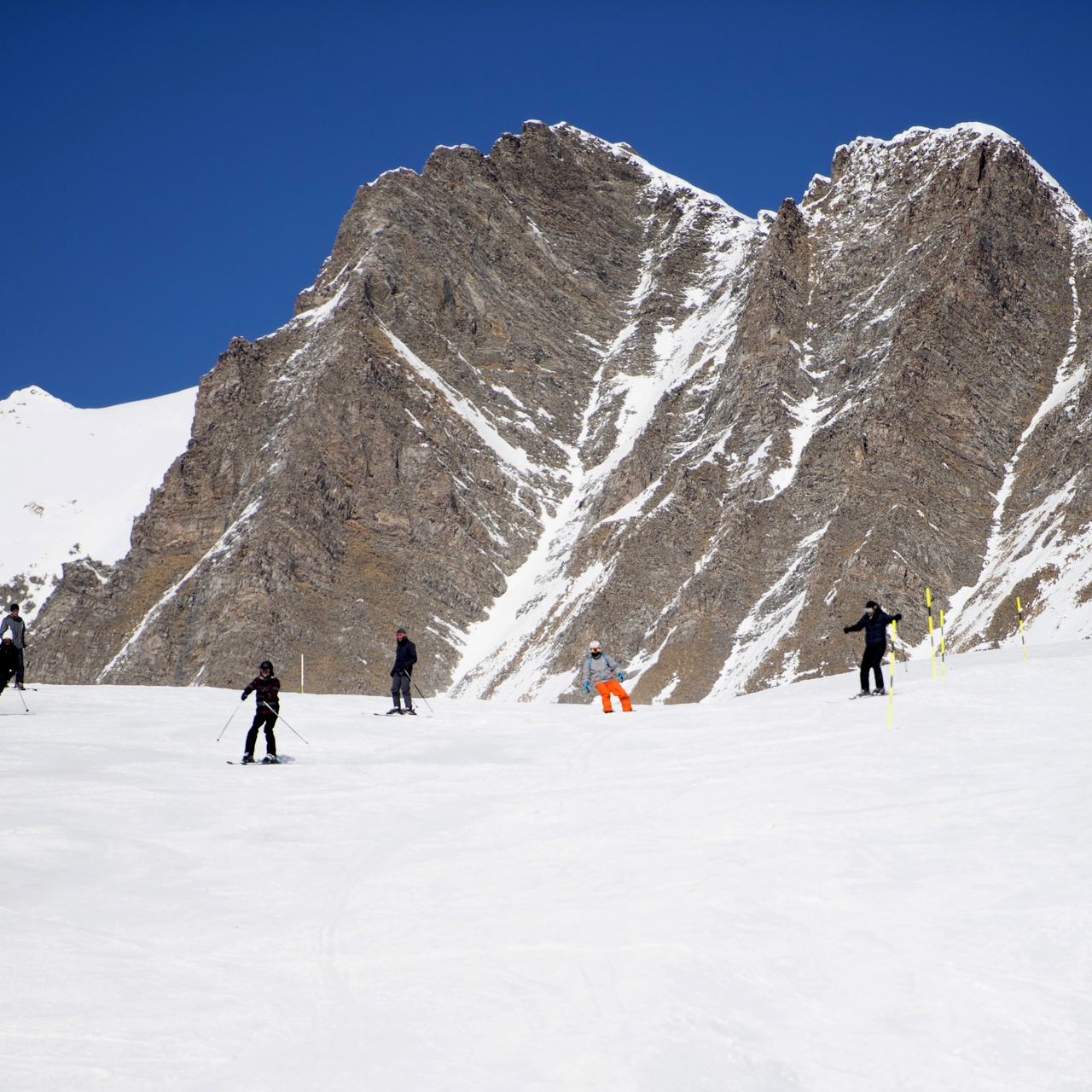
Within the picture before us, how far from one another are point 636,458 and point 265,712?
79979mm

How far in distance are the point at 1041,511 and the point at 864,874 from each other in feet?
207

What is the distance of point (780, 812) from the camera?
14.0 m

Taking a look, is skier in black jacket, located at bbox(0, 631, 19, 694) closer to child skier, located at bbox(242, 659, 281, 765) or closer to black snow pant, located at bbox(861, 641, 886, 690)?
child skier, located at bbox(242, 659, 281, 765)

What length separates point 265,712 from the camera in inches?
749

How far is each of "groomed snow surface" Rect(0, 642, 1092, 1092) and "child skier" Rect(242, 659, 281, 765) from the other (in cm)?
40

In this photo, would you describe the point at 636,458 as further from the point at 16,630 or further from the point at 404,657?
the point at 16,630

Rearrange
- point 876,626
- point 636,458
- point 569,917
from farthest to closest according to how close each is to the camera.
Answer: point 636,458
point 876,626
point 569,917

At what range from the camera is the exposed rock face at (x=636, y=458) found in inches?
2886

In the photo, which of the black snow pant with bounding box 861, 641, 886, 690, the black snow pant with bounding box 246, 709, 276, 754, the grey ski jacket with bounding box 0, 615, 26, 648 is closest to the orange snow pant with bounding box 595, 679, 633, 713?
the black snow pant with bounding box 861, 641, 886, 690

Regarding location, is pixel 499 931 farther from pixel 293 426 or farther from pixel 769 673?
pixel 293 426

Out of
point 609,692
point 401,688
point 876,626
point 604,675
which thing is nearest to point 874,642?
point 876,626

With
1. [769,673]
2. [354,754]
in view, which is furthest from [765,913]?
[769,673]

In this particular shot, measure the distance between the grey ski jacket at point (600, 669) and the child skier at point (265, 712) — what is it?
794 centimetres

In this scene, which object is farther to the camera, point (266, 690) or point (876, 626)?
Result: point (876, 626)
